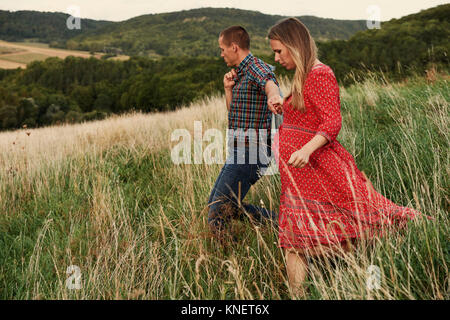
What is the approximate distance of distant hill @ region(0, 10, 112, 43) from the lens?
97.4 metres

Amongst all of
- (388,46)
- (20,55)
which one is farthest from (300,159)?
(20,55)

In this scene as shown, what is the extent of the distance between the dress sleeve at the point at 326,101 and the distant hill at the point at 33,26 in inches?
4390

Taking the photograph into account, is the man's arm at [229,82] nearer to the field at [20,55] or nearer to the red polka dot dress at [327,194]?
the red polka dot dress at [327,194]

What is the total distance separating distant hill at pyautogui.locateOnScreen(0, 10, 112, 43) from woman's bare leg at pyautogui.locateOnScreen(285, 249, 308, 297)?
367 ft

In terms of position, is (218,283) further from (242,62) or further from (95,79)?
(95,79)

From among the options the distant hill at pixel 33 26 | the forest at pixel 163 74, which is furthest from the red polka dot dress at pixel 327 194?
the distant hill at pixel 33 26

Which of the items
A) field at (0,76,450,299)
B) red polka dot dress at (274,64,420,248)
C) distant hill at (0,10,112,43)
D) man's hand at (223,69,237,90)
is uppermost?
distant hill at (0,10,112,43)

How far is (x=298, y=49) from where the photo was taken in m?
2.03

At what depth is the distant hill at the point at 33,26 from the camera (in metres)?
97.4

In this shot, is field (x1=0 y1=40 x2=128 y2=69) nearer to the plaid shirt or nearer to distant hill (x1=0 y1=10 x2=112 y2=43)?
distant hill (x1=0 y1=10 x2=112 y2=43)

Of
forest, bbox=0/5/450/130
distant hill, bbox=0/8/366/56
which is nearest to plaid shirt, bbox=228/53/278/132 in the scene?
forest, bbox=0/5/450/130

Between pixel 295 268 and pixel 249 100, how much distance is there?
4.10 ft

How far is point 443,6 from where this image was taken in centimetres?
3195
